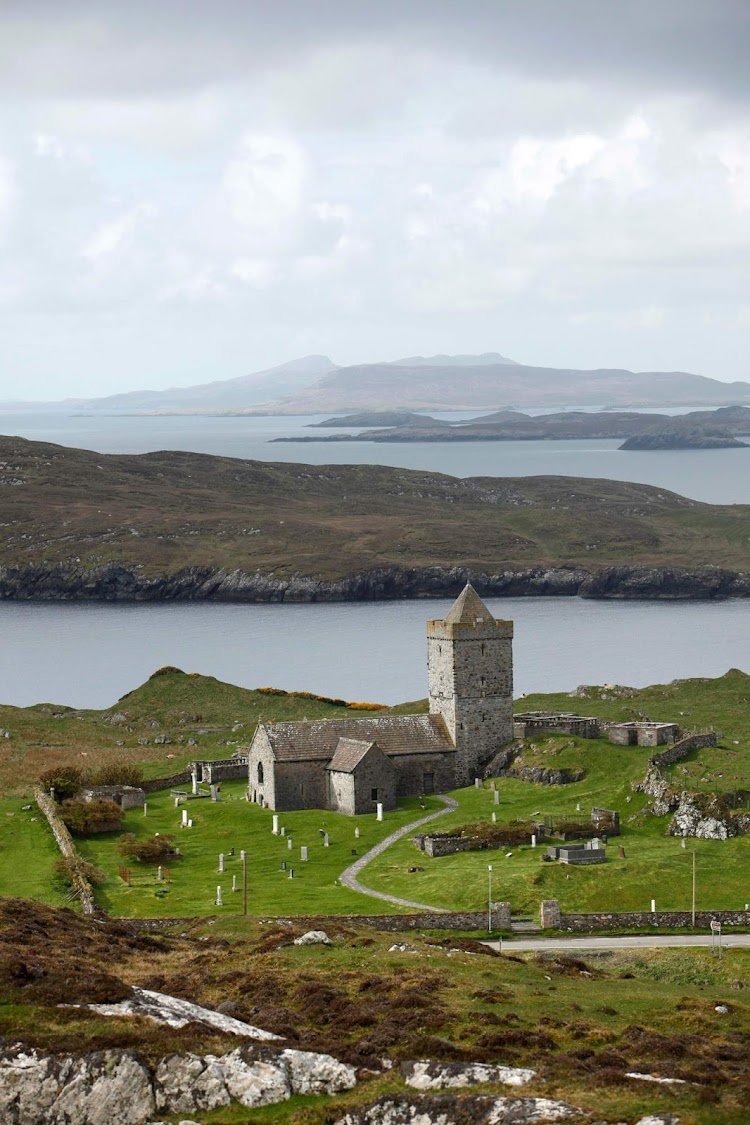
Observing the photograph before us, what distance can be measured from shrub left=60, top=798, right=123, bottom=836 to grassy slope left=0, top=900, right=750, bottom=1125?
62.3 feet

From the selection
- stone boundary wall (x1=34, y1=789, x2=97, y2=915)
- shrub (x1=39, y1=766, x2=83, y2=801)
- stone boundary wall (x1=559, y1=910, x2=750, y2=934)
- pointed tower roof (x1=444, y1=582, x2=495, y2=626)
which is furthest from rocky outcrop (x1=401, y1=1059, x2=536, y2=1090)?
pointed tower roof (x1=444, y1=582, x2=495, y2=626)

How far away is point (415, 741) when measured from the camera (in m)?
76.4

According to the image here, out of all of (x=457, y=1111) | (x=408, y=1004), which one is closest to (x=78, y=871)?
(x=408, y=1004)

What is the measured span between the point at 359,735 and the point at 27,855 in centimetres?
1813

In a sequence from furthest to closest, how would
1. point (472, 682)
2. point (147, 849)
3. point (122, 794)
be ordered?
point (472, 682)
point (122, 794)
point (147, 849)

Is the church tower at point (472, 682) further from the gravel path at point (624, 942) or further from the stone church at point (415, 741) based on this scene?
the gravel path at point (624, 942)

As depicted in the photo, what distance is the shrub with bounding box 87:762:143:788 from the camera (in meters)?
75.6

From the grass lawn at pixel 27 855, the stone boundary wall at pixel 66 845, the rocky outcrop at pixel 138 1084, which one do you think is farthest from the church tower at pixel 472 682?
the rocky outcrop at pixel 138 1084

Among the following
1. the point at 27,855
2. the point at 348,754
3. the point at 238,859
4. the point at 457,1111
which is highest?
the point at 457,1111

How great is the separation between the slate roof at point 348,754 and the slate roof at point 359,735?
34 centimetres

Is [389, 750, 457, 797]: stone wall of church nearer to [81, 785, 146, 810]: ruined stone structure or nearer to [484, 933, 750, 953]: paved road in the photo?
[81, 785, 146, 810]: ruined stone structure

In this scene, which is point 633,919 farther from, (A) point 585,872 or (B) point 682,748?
(B) point 682,748

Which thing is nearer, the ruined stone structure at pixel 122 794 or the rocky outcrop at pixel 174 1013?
the rocky outcrop at pixel 174 1013

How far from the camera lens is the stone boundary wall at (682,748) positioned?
232ft
